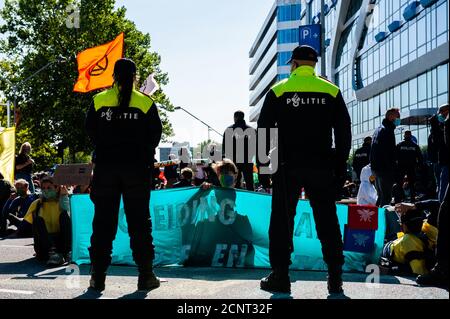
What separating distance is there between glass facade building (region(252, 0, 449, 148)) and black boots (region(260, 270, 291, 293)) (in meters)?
20.5

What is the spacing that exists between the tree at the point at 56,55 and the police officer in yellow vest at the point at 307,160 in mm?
36629

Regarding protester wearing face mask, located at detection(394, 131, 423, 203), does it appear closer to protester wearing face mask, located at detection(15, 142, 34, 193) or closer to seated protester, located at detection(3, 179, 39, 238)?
seated protester, located at detection(3, 179, 39, 238)

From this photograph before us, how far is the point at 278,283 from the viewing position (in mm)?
4910

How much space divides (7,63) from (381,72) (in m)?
26.0

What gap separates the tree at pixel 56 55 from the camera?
135ft

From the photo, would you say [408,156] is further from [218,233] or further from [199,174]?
[218,233]

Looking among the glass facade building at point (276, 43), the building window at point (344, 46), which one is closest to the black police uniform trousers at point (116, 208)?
the building window at point (344, 46)

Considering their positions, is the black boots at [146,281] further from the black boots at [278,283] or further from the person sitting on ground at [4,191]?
the person sitting on ground at [4,191]

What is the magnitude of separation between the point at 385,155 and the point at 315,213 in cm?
508

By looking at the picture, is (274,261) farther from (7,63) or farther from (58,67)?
(7,63)

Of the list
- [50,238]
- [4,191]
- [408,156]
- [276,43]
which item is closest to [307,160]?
[50,238]

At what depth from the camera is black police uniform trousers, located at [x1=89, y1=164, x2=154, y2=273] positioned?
5.07 m

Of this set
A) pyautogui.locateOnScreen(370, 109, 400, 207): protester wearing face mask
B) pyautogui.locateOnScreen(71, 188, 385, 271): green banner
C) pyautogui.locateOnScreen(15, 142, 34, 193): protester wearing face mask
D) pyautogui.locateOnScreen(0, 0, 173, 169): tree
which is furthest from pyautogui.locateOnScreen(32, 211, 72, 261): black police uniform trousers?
pyautogui.locateOnScreen(0, 0, 173, 169): tree
